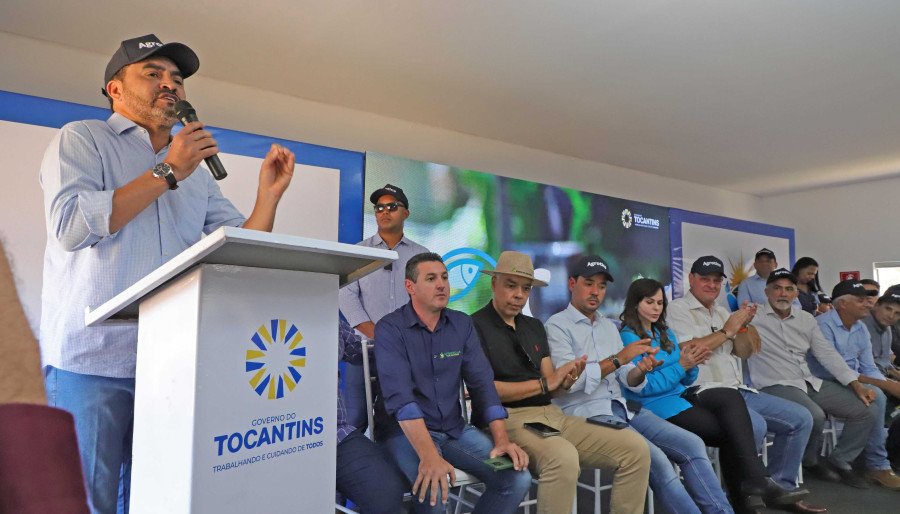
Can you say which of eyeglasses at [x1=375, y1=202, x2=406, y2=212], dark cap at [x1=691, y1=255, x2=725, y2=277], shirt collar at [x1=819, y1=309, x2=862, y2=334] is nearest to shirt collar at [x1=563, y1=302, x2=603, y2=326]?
dark cap at [x1=691, y1=255, x2=725, y2=277]

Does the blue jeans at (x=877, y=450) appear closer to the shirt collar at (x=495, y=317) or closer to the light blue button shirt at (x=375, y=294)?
→ the shirt collar at (x=495, y=317)

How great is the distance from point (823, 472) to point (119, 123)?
15.8 ft

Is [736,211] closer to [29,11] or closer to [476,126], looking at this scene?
[476,126]

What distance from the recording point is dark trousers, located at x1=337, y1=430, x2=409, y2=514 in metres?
2.14

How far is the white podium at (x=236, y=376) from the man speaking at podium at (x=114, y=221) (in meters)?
0.16

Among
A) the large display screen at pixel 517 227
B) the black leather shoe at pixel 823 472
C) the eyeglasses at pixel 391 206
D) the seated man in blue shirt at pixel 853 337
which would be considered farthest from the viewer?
the seated man in blue shirt at pixel 853 337

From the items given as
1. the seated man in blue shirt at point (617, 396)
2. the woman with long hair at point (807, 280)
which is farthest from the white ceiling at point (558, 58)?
the seated man in blue shirt at point (617, 396)

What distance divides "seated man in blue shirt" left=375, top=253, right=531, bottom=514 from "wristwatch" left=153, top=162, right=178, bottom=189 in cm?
137

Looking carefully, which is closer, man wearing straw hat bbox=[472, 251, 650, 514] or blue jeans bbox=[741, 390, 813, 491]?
man wearing straw hat bbox=[472, 251, 650, 514]

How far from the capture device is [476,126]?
600 centimetres

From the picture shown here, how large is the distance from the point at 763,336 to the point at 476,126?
3.03 metres

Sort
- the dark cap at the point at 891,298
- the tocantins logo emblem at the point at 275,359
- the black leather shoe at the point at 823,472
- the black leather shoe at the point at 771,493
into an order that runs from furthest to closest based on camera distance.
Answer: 1. the dark cap at the point at 891,298
2. the black leather shoe at the point at 823,472
3. the black leather shoe at the point at 771,493
4. the tocantins logo emblem at the point at 275,359

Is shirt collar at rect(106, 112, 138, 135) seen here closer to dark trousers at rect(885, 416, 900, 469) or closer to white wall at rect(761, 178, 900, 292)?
dark trousers at rect(885, 416, 900, 469)

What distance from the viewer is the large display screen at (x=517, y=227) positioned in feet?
15.3
